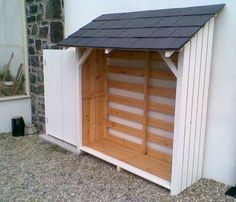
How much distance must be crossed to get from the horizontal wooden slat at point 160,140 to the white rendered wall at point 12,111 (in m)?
3.14

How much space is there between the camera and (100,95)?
16.5 feet

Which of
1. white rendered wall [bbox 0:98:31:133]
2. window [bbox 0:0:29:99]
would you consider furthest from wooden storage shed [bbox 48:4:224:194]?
window [bbox 0:0:29:99]

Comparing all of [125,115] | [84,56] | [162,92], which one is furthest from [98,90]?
[162,92]

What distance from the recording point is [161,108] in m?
4.28

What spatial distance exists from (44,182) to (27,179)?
0.94 ft

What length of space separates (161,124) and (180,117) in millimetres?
1059

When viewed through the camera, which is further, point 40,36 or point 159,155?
point 40,36

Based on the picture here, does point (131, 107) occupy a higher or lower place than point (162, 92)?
lower

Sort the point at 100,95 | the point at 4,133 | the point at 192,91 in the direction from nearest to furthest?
1. the point at 192,91
2. the point at 100,95
3. the point at 4,133

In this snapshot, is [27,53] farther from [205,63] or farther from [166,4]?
[205,63]

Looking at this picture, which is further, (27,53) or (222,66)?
(27,53)

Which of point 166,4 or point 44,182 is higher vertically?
point 166,4

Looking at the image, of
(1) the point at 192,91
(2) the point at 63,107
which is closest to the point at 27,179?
(2) the point at 63,107

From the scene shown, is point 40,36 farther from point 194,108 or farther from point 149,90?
point 194,108
